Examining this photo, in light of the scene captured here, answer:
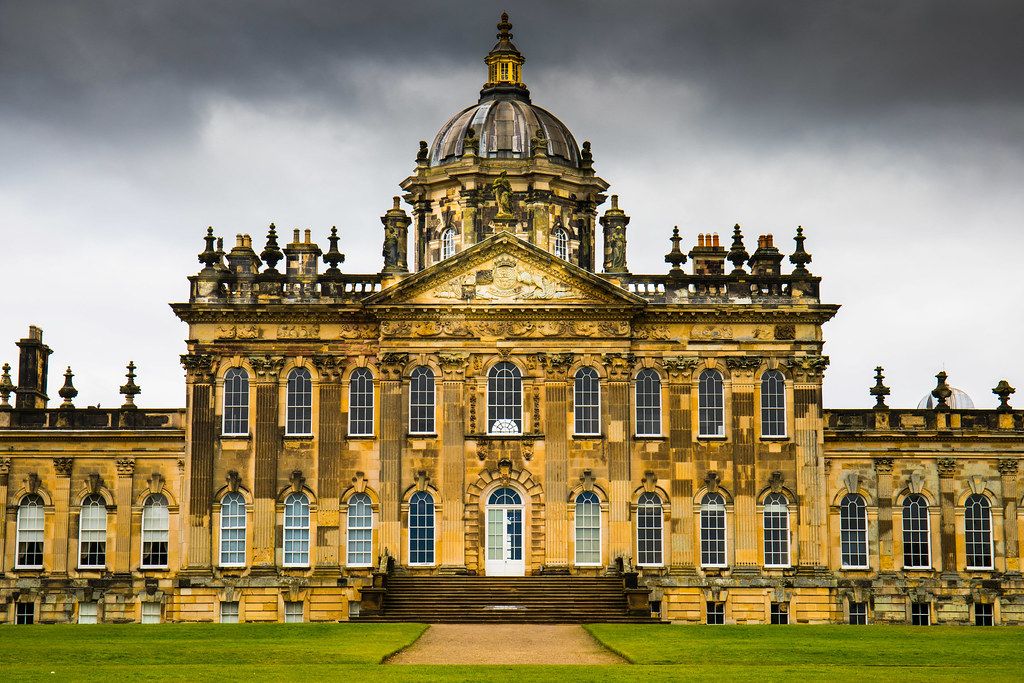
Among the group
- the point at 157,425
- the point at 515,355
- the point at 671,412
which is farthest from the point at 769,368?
the point at 157,425

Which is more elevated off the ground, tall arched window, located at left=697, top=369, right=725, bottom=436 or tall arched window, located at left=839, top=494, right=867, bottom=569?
tall arched window, located at left=697, top=369, right=725, bottom=436

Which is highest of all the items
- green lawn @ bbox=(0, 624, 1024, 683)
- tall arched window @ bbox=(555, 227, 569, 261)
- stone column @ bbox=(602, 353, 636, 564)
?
tall arched window @ bbox=(555, 227, 569, 261)

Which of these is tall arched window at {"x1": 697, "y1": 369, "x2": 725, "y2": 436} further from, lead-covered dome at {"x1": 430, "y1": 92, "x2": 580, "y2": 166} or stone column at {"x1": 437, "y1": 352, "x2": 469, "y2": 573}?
lead-covered dome at {"x1": 430, "y1": 92, "x2": 580, "y2": 166}

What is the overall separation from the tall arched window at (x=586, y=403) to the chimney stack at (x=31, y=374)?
18.7 m

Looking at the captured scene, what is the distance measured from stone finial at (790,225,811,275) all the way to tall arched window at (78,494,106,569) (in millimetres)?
23325

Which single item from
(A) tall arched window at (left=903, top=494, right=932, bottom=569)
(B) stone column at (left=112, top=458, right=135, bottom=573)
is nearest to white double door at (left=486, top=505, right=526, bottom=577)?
(B) stone column at (left=112, top=458, right=135, bottom=573)

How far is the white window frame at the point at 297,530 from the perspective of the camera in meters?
49.9

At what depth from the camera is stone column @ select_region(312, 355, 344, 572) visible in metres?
49.6

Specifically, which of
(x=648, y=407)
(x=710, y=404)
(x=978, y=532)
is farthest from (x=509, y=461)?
(x=978, y=532)

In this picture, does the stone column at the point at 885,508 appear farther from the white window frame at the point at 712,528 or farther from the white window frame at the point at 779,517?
the white window frame at the point at 712,528

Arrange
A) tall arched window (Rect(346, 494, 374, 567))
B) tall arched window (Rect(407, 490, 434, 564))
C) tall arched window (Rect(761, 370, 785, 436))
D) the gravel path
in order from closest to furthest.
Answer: the gravel path < tall arched window (Rect(407, 490, 434, 564)) < tall arched window (Rect(346, 494, 374, 567)) < tall arched window (Rect(761, 370, 785, 436))

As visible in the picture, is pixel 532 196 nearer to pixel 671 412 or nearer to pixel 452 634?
pixel 671 412

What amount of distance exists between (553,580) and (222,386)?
11990 mm

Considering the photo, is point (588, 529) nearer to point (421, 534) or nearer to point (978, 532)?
point (421, 534)
